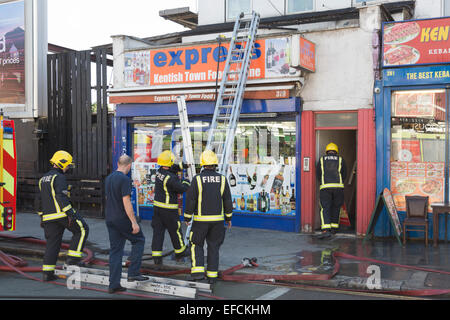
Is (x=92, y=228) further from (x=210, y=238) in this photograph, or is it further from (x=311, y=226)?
(x=210, y=238)

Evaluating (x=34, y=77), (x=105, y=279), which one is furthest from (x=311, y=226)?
(x=34, y=77)

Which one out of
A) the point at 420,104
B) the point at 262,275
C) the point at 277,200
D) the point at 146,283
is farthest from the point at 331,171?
the point at 146,283

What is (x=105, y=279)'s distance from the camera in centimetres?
714

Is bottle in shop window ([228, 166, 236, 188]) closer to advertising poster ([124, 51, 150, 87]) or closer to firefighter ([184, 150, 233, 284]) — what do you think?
advertising poster ([124, 51, 150, 87])

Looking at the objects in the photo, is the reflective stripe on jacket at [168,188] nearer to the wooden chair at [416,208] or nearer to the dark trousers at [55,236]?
the dark trousers at [55,236]

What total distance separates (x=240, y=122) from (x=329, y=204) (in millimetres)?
2856

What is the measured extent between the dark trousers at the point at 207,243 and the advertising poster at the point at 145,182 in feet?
20.3

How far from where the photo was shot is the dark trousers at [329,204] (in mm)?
10680

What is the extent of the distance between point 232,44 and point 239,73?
0.66 meters

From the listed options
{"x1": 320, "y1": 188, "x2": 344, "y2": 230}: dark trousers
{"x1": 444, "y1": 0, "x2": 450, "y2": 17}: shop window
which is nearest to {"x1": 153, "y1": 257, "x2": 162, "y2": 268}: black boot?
{"x1": 320, "y1": 188, "x2": 344, "y2": 230}: dark trousers

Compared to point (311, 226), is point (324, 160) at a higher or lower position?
higher

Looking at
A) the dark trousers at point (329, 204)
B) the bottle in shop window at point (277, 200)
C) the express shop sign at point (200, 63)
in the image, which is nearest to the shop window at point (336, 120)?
A: the express shop sign at point (200, 63)

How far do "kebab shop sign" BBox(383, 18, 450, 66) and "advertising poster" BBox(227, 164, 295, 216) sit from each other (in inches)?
124

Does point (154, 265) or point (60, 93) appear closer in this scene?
point (154, 265)
